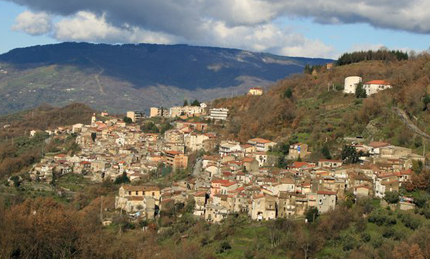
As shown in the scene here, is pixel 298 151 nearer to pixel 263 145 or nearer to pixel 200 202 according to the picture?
pixel 263 145

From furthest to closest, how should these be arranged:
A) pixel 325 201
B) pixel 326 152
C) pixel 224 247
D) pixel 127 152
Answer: pixel 127 152
pixel 326 152
pixel 325 201
pixel 224 247

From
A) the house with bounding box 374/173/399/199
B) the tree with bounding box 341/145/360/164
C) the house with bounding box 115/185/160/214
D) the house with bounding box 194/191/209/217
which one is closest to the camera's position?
the house with bounding box 374/173/399/199

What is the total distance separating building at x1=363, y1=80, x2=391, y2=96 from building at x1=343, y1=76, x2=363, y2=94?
1862 mm

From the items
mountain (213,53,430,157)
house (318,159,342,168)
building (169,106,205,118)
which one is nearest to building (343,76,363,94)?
mountain (213,53,430,157)

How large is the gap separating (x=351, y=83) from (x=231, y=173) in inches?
747

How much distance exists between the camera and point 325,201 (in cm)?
3328


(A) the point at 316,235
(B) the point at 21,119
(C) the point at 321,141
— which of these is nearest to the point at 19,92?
(B) the point at 21,119

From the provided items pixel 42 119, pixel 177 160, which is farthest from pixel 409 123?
pixel 42 119

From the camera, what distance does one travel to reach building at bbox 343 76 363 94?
5497 cm

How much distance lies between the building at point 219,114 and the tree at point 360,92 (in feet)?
54.3

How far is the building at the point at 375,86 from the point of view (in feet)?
169

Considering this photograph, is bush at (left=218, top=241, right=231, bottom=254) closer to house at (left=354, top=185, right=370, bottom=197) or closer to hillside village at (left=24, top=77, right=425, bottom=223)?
hillside village at (left=24, top=77, right=425, bottom=223)

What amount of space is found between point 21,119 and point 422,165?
228 ft

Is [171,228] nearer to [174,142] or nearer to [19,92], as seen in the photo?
[174,142]
